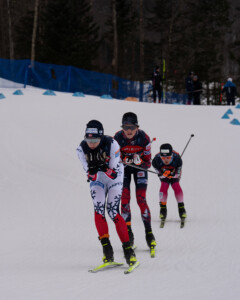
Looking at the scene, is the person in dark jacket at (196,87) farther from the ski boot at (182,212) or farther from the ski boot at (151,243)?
the ski boot at (151,243)

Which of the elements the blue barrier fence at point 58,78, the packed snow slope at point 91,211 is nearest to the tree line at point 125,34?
the blue barrier fence at point 58,78

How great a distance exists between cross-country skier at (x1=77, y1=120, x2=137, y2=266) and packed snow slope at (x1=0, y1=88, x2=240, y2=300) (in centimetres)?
47

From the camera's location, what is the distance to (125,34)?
2089 inches

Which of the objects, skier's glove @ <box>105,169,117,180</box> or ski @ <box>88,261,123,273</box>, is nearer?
skier's glove @ <box>105,169,117,180</box>

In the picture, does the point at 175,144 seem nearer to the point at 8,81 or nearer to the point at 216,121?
the point at 216,121

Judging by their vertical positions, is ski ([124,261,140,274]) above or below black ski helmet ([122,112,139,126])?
below

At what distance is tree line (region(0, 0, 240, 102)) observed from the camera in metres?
40.3

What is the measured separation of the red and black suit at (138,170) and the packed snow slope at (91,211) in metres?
0.61

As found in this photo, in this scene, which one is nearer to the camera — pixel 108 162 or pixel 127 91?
pixel 108 162

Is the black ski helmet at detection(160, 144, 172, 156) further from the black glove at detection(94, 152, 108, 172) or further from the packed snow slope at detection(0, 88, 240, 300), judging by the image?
the black glove at detection(94, 152, 108, 172)

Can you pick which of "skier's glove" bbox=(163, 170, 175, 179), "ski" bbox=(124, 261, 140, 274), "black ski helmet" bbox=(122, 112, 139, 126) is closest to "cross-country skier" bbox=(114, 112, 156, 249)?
"black ski helmet" bbox=(122, 112, 139, 126)

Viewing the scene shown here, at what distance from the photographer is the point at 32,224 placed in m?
10.7

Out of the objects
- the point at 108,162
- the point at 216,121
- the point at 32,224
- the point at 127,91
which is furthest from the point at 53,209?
the point at 127,91

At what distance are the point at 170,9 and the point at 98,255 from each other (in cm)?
4994
